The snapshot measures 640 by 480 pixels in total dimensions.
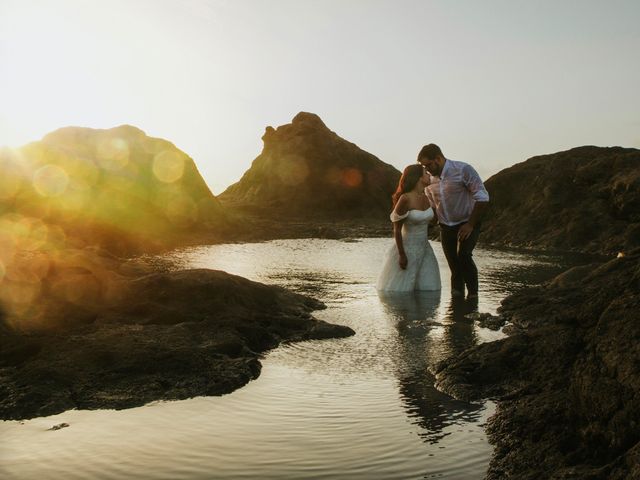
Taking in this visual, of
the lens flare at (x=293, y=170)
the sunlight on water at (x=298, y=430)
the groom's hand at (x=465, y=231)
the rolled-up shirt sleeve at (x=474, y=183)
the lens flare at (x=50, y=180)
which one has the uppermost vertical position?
the lens flare at (x=293, y=170)

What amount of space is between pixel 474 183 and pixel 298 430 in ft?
19.1

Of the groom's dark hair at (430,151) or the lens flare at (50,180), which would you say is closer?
the groom's dark hair at (430,151)

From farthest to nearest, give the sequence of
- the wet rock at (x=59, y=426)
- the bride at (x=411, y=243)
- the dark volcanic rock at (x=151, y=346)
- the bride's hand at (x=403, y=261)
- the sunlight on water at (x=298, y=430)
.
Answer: the bride's hand at (x=403, y=261), the bride at (x=411, y=243), the dark volcanic rock at (x=151, y=346), the wet rock at (x=59, y=426), the sunlight on water at (x=298, y=430)

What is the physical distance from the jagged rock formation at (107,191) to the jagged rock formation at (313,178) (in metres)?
29.6

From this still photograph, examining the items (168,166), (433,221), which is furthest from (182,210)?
(433,221)

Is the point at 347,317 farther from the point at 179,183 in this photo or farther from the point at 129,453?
the point at 179,183

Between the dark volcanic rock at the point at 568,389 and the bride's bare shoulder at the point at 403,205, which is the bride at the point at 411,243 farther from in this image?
the dark volcanic rock at the point at 568,389

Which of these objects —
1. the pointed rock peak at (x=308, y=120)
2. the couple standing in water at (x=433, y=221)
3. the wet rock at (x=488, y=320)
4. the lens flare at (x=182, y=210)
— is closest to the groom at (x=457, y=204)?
the couple standing in water at (x=433, y=221)

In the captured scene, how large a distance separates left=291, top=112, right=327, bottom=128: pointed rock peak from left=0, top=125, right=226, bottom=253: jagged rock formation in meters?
43.7

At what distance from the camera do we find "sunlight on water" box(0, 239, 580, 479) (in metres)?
3.28

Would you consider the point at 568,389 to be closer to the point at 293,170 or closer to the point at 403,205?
the point at 403,205

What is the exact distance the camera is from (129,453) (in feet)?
11.4

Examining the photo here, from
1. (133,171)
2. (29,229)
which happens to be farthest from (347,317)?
(133,171)

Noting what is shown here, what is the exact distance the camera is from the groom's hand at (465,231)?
8906mm
